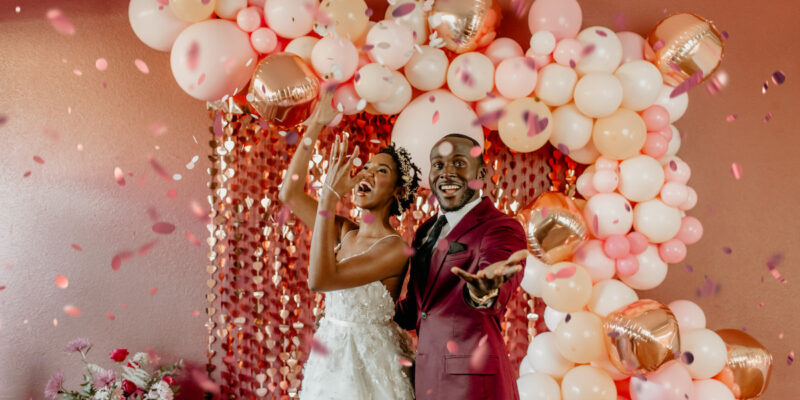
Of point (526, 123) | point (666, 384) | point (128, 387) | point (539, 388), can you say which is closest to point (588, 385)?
point (539, 388)

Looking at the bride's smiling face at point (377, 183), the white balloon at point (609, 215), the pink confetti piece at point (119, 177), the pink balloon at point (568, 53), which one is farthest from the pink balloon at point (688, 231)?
the pink confetti piece at point (119, 177)

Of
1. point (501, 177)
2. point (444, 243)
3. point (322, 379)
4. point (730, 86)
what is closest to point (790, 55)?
point (730, 86)

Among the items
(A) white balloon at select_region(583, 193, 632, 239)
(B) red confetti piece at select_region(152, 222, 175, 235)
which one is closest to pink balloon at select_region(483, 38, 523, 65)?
(A) white balloon at select_region(583, 193, 632, 239)

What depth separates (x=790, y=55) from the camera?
3.73 m

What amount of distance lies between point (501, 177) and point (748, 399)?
156cm

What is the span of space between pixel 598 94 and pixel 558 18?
17.5 inches

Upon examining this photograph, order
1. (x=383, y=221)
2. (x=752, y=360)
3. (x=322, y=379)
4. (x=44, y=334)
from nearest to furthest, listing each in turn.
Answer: (x=322, y=379), (x=383, y=221), (x=752, y=360), (x=44, y=334)

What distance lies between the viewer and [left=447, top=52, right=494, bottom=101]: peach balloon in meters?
3.08

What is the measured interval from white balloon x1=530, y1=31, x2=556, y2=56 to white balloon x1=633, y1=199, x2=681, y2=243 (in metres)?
0.83

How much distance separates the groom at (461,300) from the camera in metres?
2.10

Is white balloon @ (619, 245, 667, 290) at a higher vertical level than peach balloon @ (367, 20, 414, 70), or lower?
lower

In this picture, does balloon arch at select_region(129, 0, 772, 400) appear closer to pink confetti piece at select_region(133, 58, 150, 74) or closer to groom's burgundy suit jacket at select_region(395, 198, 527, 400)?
pink confetti piece at select_region(133, 58, 150, 74)

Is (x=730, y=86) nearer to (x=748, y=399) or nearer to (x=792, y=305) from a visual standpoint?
(x=792, y=305)

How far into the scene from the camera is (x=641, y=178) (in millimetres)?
3014
